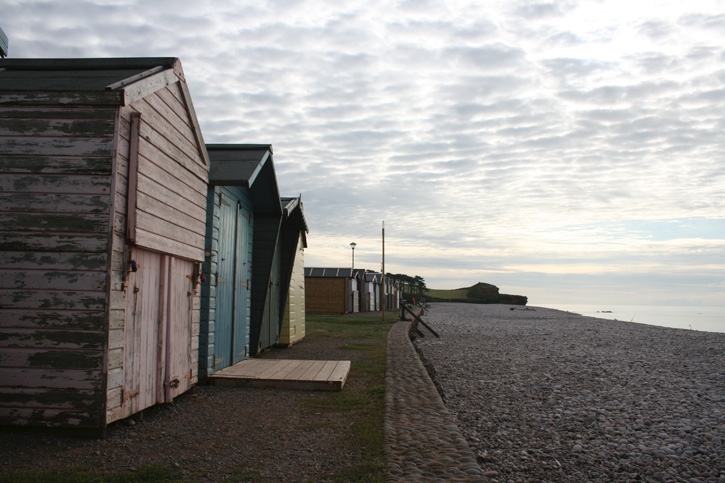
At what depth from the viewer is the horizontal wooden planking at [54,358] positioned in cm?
488

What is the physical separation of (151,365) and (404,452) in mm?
2949

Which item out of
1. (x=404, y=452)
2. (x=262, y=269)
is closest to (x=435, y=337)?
(x=262, y=269)

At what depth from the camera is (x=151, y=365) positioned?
6051mm

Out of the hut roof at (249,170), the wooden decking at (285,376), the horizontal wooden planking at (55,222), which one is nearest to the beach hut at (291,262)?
the hut roof at (249,170)

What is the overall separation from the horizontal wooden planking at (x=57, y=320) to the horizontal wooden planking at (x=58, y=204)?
910 millimetres

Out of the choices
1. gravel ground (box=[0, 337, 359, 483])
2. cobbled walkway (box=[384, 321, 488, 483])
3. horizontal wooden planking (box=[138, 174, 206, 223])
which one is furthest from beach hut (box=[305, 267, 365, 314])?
gravel ground (box=[0, 337, 359, 483])

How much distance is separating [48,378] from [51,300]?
68 cm

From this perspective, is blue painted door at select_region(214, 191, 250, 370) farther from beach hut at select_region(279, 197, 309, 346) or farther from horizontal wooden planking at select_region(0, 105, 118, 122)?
horizontal wooden planking at select_region(0, 105, 118, 122)

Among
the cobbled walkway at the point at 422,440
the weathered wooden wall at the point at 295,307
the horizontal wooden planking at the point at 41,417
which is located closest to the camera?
the cobbled walkway at the point at 422,440

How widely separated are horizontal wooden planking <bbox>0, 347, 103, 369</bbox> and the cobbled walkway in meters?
2.68

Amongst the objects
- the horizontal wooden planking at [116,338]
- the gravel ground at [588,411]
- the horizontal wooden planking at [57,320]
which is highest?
the horizontal wooden planking at [57,320]

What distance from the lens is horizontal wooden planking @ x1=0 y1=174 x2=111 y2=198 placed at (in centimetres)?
505

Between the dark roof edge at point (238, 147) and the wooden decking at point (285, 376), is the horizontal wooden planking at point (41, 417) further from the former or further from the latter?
the dark roof edge at point (238, 147)

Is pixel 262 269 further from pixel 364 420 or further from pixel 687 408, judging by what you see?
pixel 687 408
